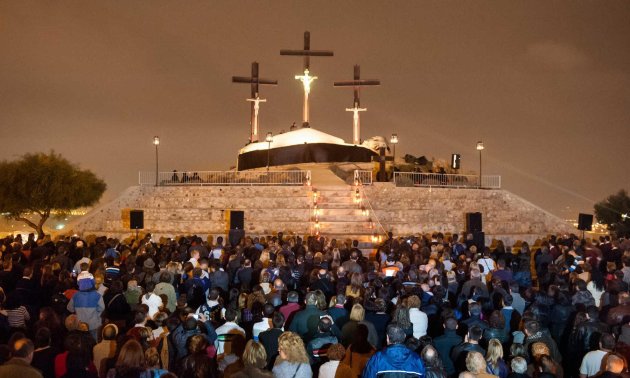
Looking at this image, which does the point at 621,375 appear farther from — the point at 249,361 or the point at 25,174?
the point at 25,174

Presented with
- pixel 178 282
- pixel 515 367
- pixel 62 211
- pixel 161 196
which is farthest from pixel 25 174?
pixel 515 367

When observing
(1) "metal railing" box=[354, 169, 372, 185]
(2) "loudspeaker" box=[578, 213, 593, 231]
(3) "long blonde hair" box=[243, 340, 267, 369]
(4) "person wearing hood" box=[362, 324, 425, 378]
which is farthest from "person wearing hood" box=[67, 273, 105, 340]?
(1) "metal railing" box=[354, 169, 372, 185]

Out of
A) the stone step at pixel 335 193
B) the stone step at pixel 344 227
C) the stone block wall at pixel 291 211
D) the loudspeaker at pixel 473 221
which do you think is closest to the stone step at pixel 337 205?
the stone block wall at pixel 291 211

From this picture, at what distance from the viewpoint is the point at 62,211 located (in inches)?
1535

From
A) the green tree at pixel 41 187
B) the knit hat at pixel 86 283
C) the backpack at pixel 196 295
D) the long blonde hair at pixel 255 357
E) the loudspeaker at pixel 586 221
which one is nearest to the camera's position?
the long blonde hair at pixel 255 357

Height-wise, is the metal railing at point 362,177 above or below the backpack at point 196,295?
above

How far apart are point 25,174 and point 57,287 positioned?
2887 centimetres

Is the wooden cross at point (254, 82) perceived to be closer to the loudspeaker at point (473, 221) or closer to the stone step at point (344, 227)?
the stone step at point (344, 227)

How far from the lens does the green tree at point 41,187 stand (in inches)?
1422

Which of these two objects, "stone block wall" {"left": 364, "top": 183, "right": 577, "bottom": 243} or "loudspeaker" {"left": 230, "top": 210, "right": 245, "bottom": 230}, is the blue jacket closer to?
"loudspeaker" {"left": 230, "top": 210, "right": 245, "bottom": 230}

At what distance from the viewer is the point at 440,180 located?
33188 mm

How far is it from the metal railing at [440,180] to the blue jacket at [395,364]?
1022 inches

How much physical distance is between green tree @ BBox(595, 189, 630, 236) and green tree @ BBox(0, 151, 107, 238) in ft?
107

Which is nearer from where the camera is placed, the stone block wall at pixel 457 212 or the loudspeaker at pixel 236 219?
the loudspeaker at pixel 236 219
